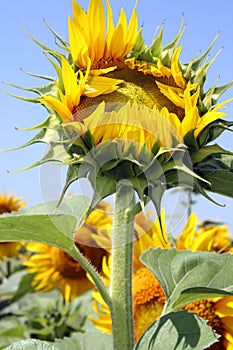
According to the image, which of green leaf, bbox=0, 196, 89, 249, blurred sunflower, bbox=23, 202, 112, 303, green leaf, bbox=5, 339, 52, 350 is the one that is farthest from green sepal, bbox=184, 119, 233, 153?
blurred sunflower, bbox=23, 202, 112, 303

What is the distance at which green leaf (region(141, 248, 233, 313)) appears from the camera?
154 cm

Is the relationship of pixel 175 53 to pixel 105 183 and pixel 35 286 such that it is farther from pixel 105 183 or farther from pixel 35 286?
pixel 35 286

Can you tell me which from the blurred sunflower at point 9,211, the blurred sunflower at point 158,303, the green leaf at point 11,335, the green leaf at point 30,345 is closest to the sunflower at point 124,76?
the green leaf at point 30,345

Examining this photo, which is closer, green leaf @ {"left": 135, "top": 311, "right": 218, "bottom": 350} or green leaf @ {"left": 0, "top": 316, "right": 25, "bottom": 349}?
green leaf @ {"left": 135, "top": 311, "right": 218, "bottom": 350}

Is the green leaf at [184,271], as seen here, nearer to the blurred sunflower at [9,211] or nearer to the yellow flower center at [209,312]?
the yellow flower center at [209,312]

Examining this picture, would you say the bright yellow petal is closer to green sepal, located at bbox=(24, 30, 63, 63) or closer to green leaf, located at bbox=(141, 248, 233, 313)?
green sepal, located at bbox=(24, 30, 63, 63)

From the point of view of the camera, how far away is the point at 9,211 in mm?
4629

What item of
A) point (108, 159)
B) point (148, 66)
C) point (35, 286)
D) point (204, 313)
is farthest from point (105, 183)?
point (35, 286)

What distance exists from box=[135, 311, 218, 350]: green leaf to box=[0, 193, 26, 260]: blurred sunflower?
10.2ft

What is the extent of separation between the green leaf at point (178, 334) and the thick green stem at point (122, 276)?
46 mm

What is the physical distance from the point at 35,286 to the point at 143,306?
170 centimetres

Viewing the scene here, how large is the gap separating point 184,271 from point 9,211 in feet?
10.3

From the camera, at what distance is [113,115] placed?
4.56ft

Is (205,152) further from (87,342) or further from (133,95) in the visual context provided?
(87,342)
